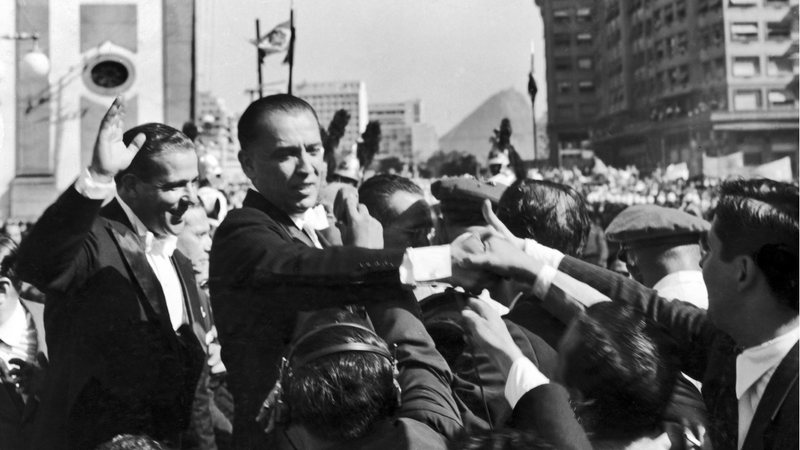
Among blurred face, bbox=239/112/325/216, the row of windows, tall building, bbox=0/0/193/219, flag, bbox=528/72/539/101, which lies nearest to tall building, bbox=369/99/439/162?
flag, bbox=528/72/539/101

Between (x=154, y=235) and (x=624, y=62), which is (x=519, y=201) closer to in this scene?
(x=154, y=235)

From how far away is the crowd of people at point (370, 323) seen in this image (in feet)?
6.19

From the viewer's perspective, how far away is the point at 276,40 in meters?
3.49

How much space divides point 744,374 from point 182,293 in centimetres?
163

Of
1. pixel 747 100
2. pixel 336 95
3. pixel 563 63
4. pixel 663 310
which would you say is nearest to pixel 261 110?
pixel 663 310

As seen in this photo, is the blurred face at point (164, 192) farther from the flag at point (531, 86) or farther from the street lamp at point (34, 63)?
the flag at point (531, 86)

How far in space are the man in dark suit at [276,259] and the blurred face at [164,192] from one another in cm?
19

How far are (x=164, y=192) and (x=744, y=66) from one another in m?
12.7

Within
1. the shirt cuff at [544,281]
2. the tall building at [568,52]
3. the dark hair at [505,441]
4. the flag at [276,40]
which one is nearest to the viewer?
the dark hair at [505,441]

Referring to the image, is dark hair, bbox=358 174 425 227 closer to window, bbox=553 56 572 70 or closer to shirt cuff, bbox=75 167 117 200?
shirt cuff, bbox=75 167 117 200

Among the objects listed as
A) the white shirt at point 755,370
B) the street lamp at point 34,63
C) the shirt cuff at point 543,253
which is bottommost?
the white shirt at point 755,370

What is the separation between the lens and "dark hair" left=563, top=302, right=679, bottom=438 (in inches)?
73.3

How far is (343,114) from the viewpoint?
4293mm

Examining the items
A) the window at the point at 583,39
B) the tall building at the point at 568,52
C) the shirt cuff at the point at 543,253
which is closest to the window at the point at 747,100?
the tall building at the point at 568,52
